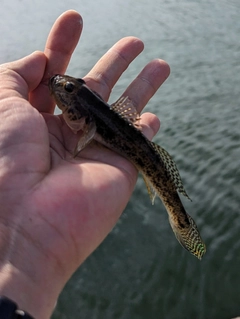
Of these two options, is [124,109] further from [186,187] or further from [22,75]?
[186,187]

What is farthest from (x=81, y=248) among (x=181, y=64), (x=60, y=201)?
(x=181, y=64)

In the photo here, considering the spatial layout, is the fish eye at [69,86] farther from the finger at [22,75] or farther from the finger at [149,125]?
the finger at [149,125]

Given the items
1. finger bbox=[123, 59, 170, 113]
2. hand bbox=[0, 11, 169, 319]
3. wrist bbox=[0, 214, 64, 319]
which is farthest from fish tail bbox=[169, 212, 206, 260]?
wrist bbox=[0, 214, 64, 319]

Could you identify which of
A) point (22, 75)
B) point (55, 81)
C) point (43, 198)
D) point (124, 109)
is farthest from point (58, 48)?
point (43, 198)

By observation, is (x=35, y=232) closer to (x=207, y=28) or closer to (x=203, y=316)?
(x=203, y=316)

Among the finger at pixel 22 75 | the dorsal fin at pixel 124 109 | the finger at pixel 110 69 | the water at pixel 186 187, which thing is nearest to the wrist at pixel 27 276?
the finger at pixel 22 75

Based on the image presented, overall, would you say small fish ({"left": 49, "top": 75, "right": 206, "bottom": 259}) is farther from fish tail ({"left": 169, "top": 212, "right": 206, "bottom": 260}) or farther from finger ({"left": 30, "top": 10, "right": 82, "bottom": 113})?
finger ({"left": 30, "top": 10, "right": 82, "bottom": 113})
